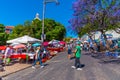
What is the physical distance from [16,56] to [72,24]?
14232mm

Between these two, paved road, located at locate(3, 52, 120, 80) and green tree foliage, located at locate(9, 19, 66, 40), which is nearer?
paved road, located at locate(3, 52, 120, 80)

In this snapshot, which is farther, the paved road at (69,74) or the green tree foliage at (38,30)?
the green tree foliage at (38,30)

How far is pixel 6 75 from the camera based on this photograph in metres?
15.7

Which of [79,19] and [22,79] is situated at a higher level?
[79,19]

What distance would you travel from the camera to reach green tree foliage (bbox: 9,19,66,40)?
260ft

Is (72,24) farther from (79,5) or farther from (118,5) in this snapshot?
(118,5)

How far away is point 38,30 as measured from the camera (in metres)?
80.1

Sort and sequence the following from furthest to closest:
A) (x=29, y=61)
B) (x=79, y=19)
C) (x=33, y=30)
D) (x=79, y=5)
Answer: (x=33, y=30) < (x=79, y=19) < (x=79, y=5) < (x=29, y=61)

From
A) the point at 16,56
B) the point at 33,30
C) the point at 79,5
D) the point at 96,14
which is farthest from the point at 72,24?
the point at 33,30

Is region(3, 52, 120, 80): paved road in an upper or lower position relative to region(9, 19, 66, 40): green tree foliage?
lower

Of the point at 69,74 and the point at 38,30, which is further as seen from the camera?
the point at 38,30

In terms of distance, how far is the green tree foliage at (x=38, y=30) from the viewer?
79.3 m

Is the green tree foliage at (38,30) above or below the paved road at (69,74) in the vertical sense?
above

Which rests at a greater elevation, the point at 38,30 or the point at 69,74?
the point at 38,30
